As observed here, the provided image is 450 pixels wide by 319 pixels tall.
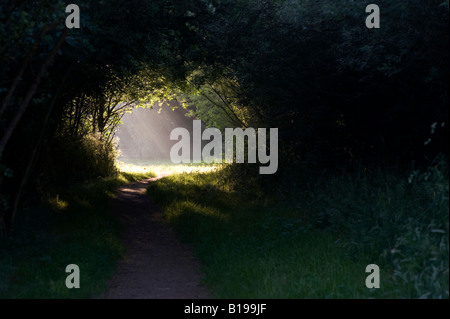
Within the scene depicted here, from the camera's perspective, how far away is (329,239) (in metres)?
8.30

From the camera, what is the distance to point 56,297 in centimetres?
639

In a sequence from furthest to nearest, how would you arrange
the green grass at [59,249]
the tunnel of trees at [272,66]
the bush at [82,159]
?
the bush at [82,159] < the tunnel of trees at [272,66] < the green grass at [59,249]

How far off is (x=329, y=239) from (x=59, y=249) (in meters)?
5.09

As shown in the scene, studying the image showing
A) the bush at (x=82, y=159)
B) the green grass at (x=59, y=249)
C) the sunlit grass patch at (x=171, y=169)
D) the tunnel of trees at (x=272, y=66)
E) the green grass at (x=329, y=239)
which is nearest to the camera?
the green grass at (x=329, y=239)

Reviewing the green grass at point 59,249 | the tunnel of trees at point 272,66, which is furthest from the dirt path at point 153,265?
the tunnel of trees at point 272,66

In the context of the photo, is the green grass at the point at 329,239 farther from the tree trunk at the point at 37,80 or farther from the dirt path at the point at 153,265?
the tree trunk at the point at 37,80

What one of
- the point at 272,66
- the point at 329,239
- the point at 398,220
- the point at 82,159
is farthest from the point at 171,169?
the point at 398,220

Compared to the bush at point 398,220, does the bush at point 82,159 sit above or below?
above

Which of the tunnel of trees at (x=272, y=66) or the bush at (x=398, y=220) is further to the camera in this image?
the tunnel of trees at (x=272, y=66)

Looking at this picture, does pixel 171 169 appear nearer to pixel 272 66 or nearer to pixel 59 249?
pixel 272 66

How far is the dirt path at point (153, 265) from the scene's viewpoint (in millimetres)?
6871

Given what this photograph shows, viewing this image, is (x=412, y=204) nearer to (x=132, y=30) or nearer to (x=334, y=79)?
(x=334, y=79)

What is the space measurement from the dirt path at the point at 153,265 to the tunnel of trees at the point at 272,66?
2.56 metres
